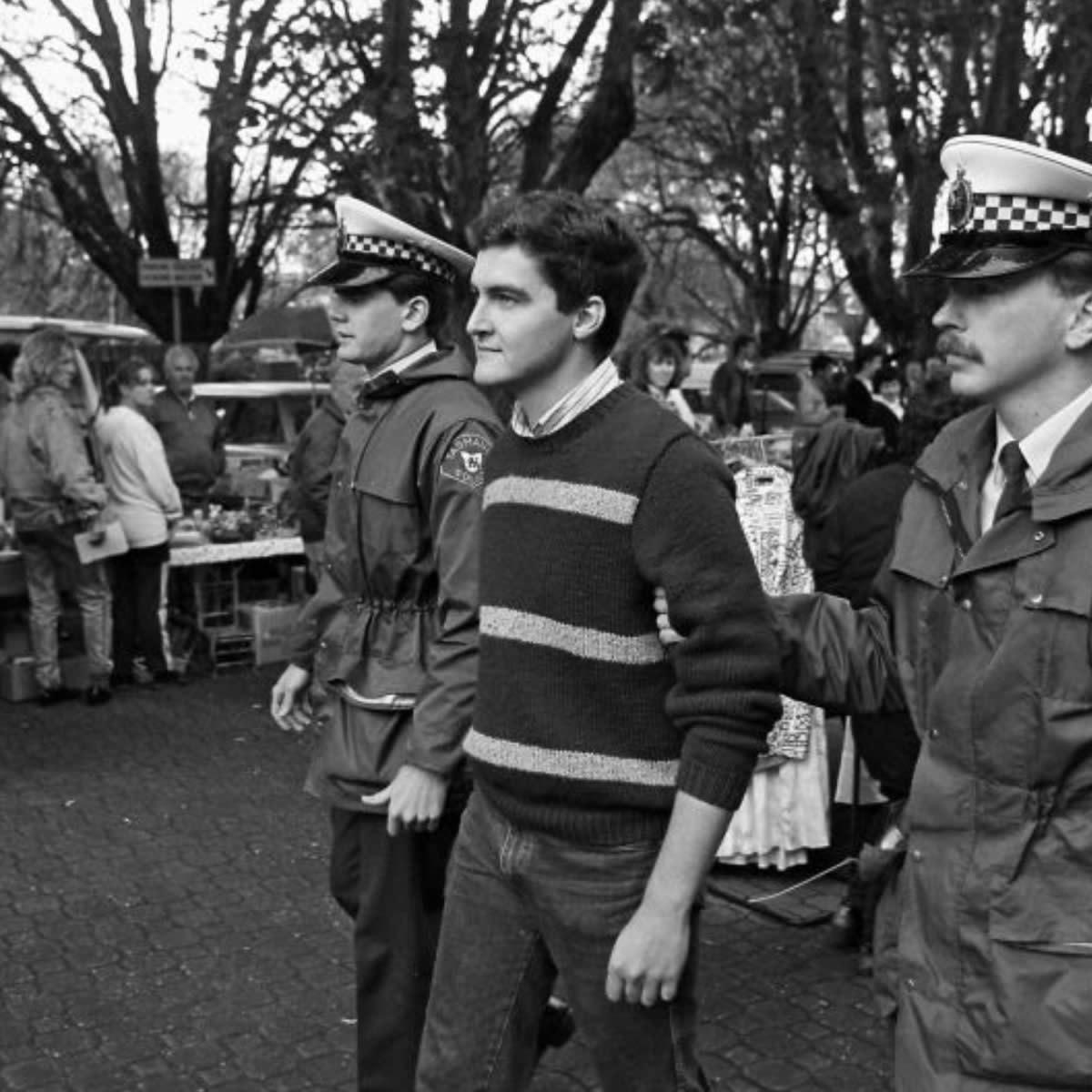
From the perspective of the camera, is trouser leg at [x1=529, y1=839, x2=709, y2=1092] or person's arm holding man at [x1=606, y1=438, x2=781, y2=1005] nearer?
person's arm holding man at [x1=606, y1=438, x2=781, y2=1005]

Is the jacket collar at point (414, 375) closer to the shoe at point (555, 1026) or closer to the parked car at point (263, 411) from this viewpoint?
the shoe at point (555, 1026)

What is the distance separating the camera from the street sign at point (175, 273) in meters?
14.3

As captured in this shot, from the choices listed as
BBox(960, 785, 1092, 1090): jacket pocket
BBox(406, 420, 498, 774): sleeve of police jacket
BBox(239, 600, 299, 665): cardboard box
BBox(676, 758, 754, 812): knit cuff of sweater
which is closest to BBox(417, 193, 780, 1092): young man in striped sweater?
BBox(676, 758, 754, 812): knit cuff of sweater

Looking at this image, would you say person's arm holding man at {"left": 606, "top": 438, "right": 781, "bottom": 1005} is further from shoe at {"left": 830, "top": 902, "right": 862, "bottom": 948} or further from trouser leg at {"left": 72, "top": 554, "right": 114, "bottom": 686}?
trouser leg at {"left": 72, "top": 554, "right": 114, "bottom": 686}

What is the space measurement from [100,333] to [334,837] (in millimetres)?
10897

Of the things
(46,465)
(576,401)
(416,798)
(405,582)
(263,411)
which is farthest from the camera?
(263,411)

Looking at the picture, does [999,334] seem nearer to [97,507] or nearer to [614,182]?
[97,507]

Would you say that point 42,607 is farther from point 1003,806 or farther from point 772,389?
point 772,389

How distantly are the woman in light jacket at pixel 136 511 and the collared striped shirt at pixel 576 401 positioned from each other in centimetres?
683

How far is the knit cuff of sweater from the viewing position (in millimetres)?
2436

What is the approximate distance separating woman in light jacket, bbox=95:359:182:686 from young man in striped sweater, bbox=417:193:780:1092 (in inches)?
267

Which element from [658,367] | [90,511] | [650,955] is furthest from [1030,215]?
[90,511]

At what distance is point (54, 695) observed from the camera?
9.19 meters

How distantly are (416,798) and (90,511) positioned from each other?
6262 mm
